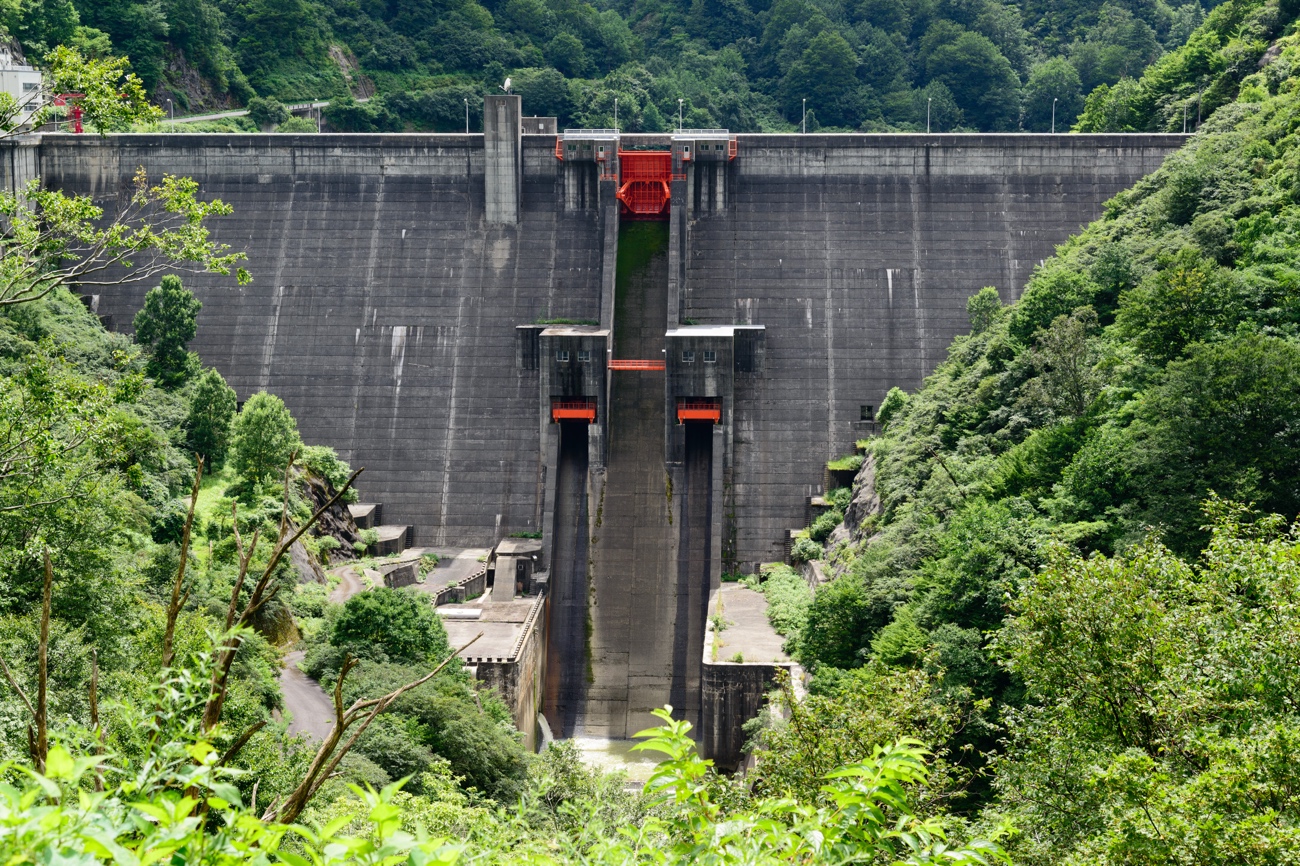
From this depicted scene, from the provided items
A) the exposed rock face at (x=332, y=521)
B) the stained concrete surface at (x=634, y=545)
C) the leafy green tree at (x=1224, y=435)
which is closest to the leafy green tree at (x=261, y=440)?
the exposed rock face at (x=332, y=521)

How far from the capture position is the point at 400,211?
187 feet

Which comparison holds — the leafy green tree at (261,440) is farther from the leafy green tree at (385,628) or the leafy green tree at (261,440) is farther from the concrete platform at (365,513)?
the leafy green tree at (385,628)

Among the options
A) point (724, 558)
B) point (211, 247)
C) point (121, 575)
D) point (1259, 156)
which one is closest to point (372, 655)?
point (121, 575)

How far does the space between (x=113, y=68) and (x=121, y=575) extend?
12.6m

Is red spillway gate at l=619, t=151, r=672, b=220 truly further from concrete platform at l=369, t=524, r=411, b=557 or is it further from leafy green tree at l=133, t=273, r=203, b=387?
leafy green tree at l=133, t=273, r=203, b=387

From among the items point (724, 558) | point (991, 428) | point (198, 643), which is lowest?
point (724, 558)

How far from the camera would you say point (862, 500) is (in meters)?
46.5

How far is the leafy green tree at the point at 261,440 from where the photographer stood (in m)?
47.9

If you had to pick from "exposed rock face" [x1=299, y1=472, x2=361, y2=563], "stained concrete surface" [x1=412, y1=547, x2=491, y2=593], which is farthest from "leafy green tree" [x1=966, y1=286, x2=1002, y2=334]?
"exposed rock face" [x1=299, y1=472, x2=361, y2=563]

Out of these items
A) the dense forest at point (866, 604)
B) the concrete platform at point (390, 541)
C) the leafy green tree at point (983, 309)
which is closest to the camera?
the dense forest at point (866, 604)

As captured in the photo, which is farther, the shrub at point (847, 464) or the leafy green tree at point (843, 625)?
the shrub at point (847, 464)

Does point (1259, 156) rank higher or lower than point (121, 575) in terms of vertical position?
higher

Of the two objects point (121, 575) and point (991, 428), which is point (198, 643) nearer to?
point (121, 575)

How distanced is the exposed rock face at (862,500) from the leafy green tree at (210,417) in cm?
2212
